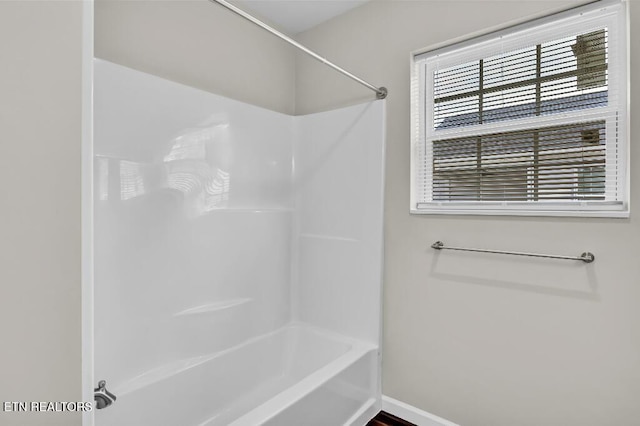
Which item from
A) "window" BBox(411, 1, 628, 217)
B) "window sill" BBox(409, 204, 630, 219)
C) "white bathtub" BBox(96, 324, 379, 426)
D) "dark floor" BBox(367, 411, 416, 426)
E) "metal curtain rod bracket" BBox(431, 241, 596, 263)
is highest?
"window" BBox(411, 1, 628, 217)

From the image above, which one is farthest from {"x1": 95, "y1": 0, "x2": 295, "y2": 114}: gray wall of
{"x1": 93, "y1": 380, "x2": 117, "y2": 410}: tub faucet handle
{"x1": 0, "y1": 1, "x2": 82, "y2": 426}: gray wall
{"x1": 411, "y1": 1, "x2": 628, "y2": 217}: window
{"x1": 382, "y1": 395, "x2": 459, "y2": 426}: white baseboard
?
{"x1": 382, "y1": 395, "x2": 459, "y2": 426}: white baseboard

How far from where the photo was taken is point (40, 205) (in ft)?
2.13

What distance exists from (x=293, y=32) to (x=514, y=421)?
9.28ft

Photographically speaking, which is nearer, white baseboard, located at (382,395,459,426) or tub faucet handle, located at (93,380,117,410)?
tub faucet handle, located at (93,380,117,410)

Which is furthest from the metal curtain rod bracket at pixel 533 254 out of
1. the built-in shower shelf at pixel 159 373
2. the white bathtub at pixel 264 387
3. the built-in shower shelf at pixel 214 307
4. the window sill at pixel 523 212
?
the built-in shower shelf at pixel 159 373

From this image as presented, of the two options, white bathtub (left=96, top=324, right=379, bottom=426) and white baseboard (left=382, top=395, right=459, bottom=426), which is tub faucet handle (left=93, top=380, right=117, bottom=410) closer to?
white bathtub (left=96, top=324, right=379, bottom=426)

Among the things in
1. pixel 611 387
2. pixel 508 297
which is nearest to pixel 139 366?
pixel 508 297

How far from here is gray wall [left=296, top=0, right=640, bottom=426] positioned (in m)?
1.49

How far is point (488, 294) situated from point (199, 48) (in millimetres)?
2135

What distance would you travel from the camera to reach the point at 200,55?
2041mm

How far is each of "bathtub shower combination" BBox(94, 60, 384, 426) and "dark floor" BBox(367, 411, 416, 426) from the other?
0.17 feet

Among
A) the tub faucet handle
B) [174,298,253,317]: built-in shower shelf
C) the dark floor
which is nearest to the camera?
the tub faucet handle

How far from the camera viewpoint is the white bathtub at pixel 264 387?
1.56 m

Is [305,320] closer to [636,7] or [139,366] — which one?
[139,366]
